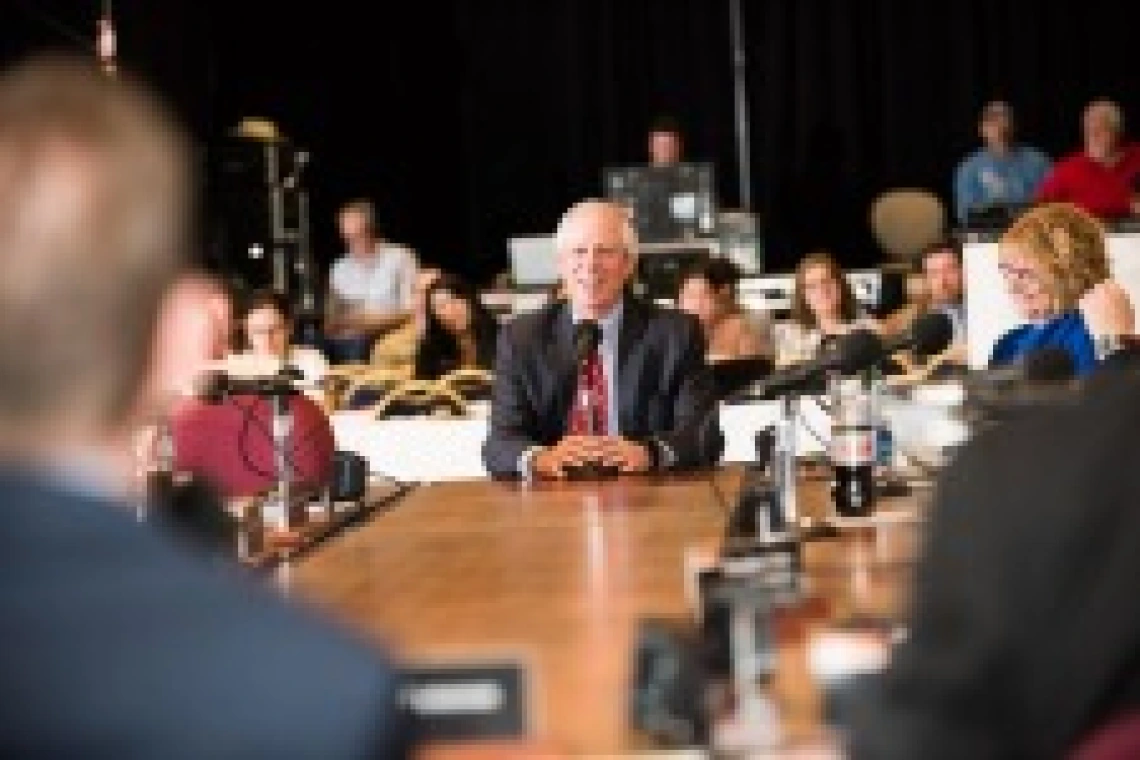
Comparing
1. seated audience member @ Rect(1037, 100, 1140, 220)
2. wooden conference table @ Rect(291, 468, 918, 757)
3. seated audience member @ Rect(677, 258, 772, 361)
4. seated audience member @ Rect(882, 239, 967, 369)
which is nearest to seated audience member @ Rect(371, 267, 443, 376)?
seated audience member @ Rect(677, 258, 772, 361)

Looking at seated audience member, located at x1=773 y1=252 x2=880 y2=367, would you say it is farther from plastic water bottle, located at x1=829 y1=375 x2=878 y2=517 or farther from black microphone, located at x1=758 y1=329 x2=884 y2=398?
black microphone, located at x1=758 y1=329 x2=884 y2=398

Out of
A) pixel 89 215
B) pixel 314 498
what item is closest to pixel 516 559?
pixel 314 498

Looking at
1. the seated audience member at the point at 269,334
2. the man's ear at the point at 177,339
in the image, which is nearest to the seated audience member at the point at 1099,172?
the seated audience member at the point at 269,334

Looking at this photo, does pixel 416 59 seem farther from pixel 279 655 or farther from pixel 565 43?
pixel 279 655

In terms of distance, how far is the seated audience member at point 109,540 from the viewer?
1242 mm

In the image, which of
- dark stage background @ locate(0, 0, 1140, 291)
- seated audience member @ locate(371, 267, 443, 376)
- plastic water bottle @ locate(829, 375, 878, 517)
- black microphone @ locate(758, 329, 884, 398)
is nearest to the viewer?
black microphone @ locate(758, 329, 884, 398)

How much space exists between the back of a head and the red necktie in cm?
353

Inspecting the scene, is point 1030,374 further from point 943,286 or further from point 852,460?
point 943,286

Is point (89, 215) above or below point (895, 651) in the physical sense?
above

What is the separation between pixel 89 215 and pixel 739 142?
40.3 ft

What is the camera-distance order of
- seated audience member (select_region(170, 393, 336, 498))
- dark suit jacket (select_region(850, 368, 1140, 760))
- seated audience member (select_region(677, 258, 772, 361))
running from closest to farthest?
dark suit jacket (select_region(850, 368, 1140, 760)), seated audience member (select_region(170, 393, 336, 498)), seated audience member (select_region(677, 258, 772, 361))

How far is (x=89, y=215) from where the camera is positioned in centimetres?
131

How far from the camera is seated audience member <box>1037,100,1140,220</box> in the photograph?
29.5 ft

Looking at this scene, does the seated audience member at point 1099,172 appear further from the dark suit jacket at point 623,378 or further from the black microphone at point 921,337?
the black microphone at point 921,337
